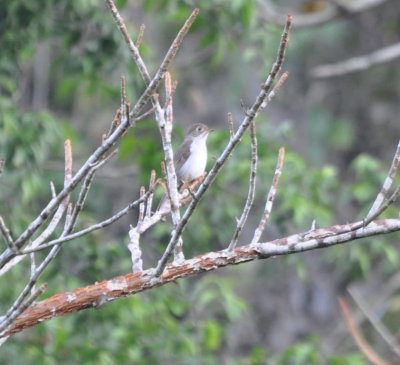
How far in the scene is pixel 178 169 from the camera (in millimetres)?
7641

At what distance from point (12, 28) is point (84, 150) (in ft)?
18.0

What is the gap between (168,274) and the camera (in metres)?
3.76

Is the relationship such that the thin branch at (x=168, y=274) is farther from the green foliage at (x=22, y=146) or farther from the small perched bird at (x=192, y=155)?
the green foliage at (x=22, y=146)

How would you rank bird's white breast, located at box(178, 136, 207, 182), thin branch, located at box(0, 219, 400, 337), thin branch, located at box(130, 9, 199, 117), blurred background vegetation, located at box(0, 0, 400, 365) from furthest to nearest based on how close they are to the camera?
blurred background vegetation, located at box(0, 0, 400, 365), bird's white breast, located at box(178, 136, 207, 182), thin branch, located at box(0, 219, 400, 337), thin branch, located at box(130, 9, 199, 117)

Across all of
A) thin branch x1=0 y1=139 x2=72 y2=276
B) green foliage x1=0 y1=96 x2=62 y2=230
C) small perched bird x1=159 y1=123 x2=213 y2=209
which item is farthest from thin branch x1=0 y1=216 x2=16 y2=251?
green foliage x1=0 y1=96 x2=62 y2=230

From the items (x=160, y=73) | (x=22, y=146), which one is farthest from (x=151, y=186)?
(x=22, y=146)

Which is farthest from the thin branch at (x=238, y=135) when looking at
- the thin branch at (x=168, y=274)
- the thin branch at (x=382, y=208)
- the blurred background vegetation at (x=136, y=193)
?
the blurred background vegetation at (x=136, y=193)

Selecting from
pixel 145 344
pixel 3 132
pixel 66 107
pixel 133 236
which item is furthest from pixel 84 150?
pixel 133 236

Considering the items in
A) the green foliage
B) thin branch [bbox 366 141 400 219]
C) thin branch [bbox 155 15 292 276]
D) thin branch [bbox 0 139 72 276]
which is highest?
the green foliage

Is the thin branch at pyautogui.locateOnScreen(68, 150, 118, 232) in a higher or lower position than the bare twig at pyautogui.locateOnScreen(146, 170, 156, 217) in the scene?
lower

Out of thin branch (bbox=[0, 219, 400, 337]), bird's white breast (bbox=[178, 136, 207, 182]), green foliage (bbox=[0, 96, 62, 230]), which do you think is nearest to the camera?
thin branch (bbox=[0, 219, 400, 337])

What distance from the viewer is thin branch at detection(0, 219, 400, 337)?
144 inches

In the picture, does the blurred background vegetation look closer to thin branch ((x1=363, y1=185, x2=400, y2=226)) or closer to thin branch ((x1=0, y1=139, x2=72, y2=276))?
thin branch ((x1=0, y1=139, x2=72, y2=276))

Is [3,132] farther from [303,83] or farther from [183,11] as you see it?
[303,83]
